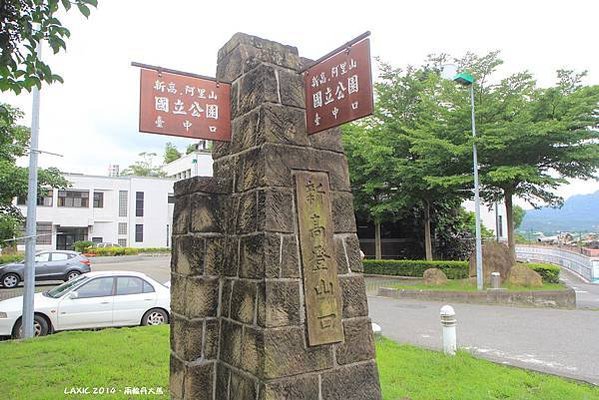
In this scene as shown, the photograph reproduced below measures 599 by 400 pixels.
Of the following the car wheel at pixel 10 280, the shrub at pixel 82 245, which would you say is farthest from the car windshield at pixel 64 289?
the shrub at pixel 82 245

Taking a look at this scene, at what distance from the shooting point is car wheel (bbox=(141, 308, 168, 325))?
29.7ft

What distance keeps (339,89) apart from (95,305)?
740 centimetres

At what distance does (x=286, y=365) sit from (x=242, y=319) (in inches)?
18.7

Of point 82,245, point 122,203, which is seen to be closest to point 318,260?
point 82,245

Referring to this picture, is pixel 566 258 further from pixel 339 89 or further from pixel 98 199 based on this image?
pixel 98 199

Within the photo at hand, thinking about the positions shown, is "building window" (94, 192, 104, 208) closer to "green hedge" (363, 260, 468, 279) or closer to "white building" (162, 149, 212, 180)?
"white building" (162, 149, 212, 180)

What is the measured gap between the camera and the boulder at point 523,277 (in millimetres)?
13420

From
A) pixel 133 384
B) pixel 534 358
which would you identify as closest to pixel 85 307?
pixel 133 384

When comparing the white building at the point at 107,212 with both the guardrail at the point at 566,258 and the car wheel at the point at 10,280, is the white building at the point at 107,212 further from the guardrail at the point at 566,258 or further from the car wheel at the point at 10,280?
the guardrail at the point at 566,258

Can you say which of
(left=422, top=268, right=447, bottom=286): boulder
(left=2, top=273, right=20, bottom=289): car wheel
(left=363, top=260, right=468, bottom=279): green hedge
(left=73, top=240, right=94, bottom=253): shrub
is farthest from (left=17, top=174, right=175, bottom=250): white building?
(left=422, top=268, right=447, bottom=286): boulder

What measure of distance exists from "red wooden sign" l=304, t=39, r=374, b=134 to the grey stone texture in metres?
0.13

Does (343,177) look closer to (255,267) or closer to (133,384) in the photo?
(255,267)

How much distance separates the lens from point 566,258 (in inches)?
1159

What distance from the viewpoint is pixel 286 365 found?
10.2 feet
